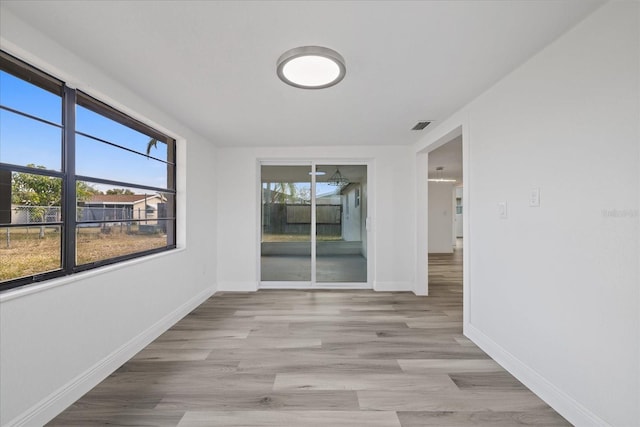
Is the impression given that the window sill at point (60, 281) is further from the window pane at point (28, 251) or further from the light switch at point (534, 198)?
the light switch at point (534, 198)

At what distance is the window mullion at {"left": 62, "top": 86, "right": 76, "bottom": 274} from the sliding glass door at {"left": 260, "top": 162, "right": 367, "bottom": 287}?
270 cm

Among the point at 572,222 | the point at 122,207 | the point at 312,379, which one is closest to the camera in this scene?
the point at 572,222

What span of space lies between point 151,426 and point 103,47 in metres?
2.33

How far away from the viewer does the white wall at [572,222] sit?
132 cm

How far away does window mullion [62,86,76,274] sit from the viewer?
1862 millimetres

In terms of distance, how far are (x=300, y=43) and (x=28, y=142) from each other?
1755mm

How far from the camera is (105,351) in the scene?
204cm

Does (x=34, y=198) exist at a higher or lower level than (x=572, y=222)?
higher

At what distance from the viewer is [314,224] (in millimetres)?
4516

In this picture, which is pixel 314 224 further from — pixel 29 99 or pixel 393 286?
pixel 29 99

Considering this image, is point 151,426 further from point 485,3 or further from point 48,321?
point 485,3

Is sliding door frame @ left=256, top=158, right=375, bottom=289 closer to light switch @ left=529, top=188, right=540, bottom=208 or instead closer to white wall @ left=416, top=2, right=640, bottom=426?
white wall @ left=416, top=2, right=640, bottom=426

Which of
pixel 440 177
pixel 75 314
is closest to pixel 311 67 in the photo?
pixel 75 314

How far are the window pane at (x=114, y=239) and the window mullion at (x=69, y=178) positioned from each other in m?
0.08
